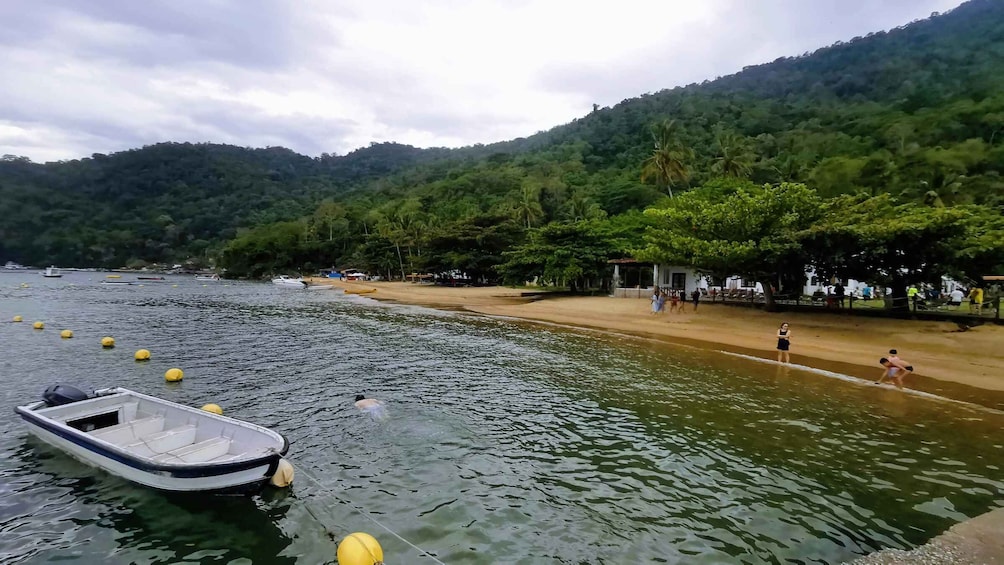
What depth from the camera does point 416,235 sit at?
87.7 metres

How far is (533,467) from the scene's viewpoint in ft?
37.4

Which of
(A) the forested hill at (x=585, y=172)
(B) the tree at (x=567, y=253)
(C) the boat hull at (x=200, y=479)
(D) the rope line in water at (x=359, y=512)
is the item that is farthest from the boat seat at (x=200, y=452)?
(A) the forested hill at (x=585, y=172)

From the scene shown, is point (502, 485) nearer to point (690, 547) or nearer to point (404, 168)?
point (690, 547)

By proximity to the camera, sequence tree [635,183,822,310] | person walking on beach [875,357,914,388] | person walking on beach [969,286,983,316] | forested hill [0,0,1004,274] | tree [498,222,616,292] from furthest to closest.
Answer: forested hill [0,0,1004,274] < tree [498,222,616,292] < tree [635,183,822,310] < person walking on beach [969,286,983,316] < person walking on beach [875,357,914,388]

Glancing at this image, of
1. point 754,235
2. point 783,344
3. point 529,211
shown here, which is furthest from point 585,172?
point 783,344

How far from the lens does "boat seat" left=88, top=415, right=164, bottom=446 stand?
1154 cm

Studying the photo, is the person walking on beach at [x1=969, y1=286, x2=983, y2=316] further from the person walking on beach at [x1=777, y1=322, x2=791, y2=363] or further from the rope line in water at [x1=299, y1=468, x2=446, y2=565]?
the rope line in water at [x1=299, y1=468, x2=446, y2=565]

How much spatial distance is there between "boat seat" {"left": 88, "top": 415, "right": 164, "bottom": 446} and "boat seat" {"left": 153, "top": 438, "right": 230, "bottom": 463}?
1.81 metres

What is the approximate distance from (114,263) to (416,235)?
10642 centimetres

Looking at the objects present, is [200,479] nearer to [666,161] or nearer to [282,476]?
[282,476]

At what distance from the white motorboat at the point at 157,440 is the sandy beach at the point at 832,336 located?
2218 cm

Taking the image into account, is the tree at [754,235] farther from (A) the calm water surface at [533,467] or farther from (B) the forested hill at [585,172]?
(B) the forested hill at [585,172]

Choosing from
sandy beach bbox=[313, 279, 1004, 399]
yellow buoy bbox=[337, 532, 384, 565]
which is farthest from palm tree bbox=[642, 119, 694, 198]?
Result: yellow buoy bbox=[337, 532, 384, 565]

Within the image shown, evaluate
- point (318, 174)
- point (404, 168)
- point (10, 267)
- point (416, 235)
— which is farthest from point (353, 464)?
point (318, 174)
